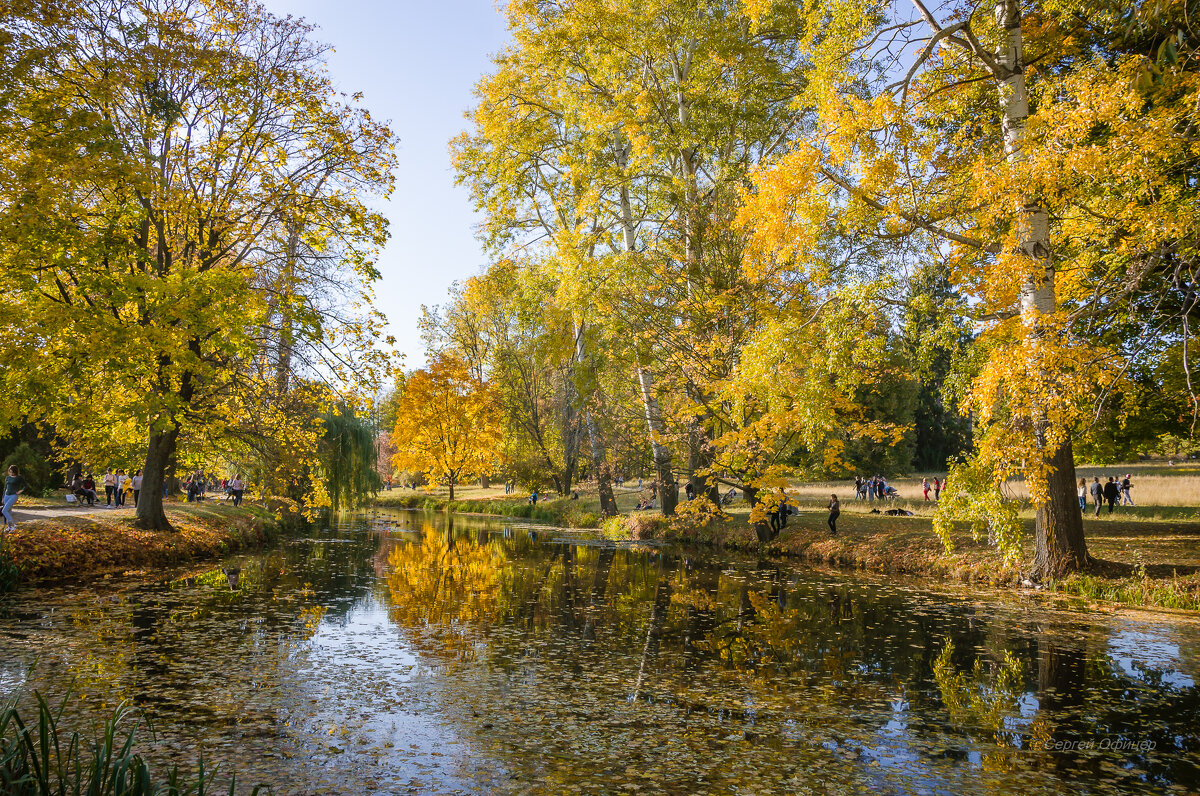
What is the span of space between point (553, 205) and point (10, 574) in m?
18.5

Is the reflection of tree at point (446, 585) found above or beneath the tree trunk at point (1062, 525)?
beneath

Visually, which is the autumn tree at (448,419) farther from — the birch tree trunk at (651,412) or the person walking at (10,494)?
the person walking at (10,494)

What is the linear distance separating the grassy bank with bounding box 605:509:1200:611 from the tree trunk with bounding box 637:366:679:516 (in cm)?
80

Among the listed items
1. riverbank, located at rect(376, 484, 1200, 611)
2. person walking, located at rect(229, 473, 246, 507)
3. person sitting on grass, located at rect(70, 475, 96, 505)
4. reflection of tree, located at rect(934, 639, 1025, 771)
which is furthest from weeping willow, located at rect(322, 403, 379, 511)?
reflection of tree, located at rect(934, 639, 1025, 771)

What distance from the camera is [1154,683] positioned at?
761cm

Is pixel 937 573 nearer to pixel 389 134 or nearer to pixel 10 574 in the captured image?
pixel 389 134

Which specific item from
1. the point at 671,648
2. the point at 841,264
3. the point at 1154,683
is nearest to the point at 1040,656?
the point at 1154,683

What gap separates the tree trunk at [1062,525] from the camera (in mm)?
12594

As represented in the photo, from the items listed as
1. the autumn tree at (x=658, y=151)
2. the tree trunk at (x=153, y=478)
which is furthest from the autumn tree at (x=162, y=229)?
the autumn tree at (x=658, y=151)

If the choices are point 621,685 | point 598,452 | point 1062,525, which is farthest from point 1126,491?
point 621,685

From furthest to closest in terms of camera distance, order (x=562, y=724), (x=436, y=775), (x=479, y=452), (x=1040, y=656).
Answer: (x=479, y=452)
(x=1040, y=656)
(x=562, y=724)
(x=436, y=775)

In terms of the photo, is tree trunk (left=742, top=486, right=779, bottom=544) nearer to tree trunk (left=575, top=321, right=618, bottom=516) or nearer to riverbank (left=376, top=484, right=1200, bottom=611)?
riverbank (left=376, top=484, right=1200, bottom=611)

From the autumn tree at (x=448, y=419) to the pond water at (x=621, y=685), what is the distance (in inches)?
1000

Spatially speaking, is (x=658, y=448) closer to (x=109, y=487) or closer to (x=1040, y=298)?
(x=1040, y=298)
